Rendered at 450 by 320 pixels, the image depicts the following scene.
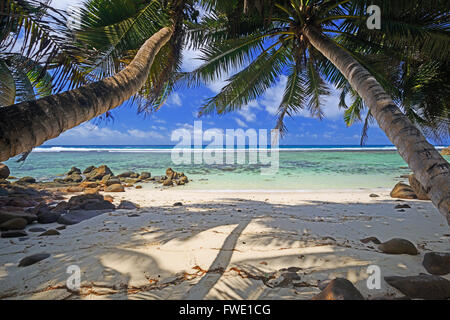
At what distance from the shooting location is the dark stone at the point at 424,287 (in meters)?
1.69

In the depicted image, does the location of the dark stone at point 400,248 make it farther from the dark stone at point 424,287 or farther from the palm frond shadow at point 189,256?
the dark stone at point 424,287

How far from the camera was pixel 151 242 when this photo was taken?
291 cm

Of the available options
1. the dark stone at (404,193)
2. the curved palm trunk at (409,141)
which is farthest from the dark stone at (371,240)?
the dark stone at (404,193)

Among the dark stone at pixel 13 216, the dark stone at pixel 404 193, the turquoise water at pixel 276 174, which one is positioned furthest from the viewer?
the turquoise water at pixel 276 174

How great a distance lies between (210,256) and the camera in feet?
8.14

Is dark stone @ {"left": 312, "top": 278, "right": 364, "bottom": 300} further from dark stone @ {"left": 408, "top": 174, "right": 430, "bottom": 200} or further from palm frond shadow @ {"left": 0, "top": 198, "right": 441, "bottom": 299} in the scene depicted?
dark stone @ {"left": 408, "top": 174, "right": 430, "bottom": 200}

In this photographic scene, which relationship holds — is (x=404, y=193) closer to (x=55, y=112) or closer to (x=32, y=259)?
(x=55, y=112)

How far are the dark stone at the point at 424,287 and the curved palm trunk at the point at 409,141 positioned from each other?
558 millimetres

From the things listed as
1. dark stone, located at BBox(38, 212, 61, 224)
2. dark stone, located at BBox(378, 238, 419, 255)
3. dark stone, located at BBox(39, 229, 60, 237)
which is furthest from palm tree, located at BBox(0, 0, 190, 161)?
dark stone, located at BBox(378, 238, 419, 255)

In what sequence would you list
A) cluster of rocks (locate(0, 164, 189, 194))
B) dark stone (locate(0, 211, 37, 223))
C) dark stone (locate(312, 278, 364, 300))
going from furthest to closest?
cluster of rocks (locate(0, 164, 189, 194)) < dark stone (locate(0, 211, 37, 223)) < dark stone (locate(312, 278, 364, 300))

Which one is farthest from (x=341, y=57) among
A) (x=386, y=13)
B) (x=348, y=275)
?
(x=348, y=275)

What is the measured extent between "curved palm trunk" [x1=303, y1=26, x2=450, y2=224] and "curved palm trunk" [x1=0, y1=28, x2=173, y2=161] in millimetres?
2812

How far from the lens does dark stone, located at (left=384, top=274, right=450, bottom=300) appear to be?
5.53 feet
